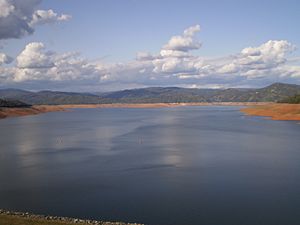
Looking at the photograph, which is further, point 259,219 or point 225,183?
point 225,183

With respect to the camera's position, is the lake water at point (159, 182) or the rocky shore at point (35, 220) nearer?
the rocky shore at point (35, 220)

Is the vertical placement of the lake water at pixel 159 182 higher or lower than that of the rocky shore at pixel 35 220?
lower

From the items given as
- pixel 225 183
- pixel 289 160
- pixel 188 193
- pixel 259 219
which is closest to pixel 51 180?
pixel 188 193

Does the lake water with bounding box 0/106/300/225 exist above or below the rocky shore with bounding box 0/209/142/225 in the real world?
below

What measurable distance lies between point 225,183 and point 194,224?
6518 millimetres

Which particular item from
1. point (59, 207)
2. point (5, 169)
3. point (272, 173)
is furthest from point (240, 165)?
point (5, 169)

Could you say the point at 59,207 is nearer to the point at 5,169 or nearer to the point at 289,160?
the point at 5,169

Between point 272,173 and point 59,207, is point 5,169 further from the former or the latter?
→ point 272,173

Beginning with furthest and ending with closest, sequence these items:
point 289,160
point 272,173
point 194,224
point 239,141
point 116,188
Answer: point 239,141 < point 289,160 < point 272,173 < point 116,188 < point 194,224

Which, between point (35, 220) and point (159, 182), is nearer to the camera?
point (35, 220)

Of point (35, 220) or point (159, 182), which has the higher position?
point (35, 220)

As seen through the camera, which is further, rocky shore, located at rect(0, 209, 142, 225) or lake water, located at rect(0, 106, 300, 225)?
lake water, located at rect(0, 106, 300, 225)

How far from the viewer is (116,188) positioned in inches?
738

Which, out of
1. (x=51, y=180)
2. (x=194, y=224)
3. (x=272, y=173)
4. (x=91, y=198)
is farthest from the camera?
(x=272, y=173)
